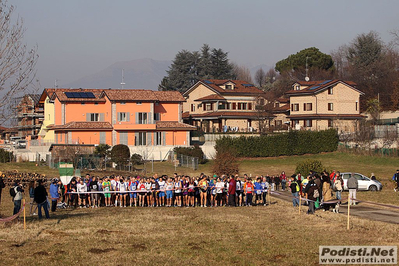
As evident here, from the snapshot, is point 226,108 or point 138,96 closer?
point 138,96

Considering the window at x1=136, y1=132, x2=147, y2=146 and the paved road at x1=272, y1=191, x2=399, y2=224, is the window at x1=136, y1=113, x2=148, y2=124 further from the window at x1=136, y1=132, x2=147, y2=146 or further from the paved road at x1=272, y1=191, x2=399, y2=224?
the paved road at x1=272, y1=191, x2=399, y2=224

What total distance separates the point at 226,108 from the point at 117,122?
21.5 meters

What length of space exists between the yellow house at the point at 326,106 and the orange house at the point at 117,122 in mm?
21350

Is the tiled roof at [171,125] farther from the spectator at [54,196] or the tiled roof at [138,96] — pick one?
the spectator at [54,196]

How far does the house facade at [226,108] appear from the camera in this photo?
83.2 m

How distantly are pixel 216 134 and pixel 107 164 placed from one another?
2233 centimetres

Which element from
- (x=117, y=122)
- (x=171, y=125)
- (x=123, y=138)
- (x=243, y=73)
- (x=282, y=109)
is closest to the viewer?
(x=123, y=138)

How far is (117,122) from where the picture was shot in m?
69.6

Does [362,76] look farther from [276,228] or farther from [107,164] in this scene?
[276,228]

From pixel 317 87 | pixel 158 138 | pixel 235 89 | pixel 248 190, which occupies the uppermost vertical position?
pixel 235 89

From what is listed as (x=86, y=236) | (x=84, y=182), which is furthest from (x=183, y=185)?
(x=86, y=236)

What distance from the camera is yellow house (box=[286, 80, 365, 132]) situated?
8262cm

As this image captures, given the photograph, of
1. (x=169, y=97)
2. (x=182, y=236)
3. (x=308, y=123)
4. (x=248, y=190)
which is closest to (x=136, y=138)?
(x=169, y=97)

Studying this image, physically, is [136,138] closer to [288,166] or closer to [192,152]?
[192,152]
